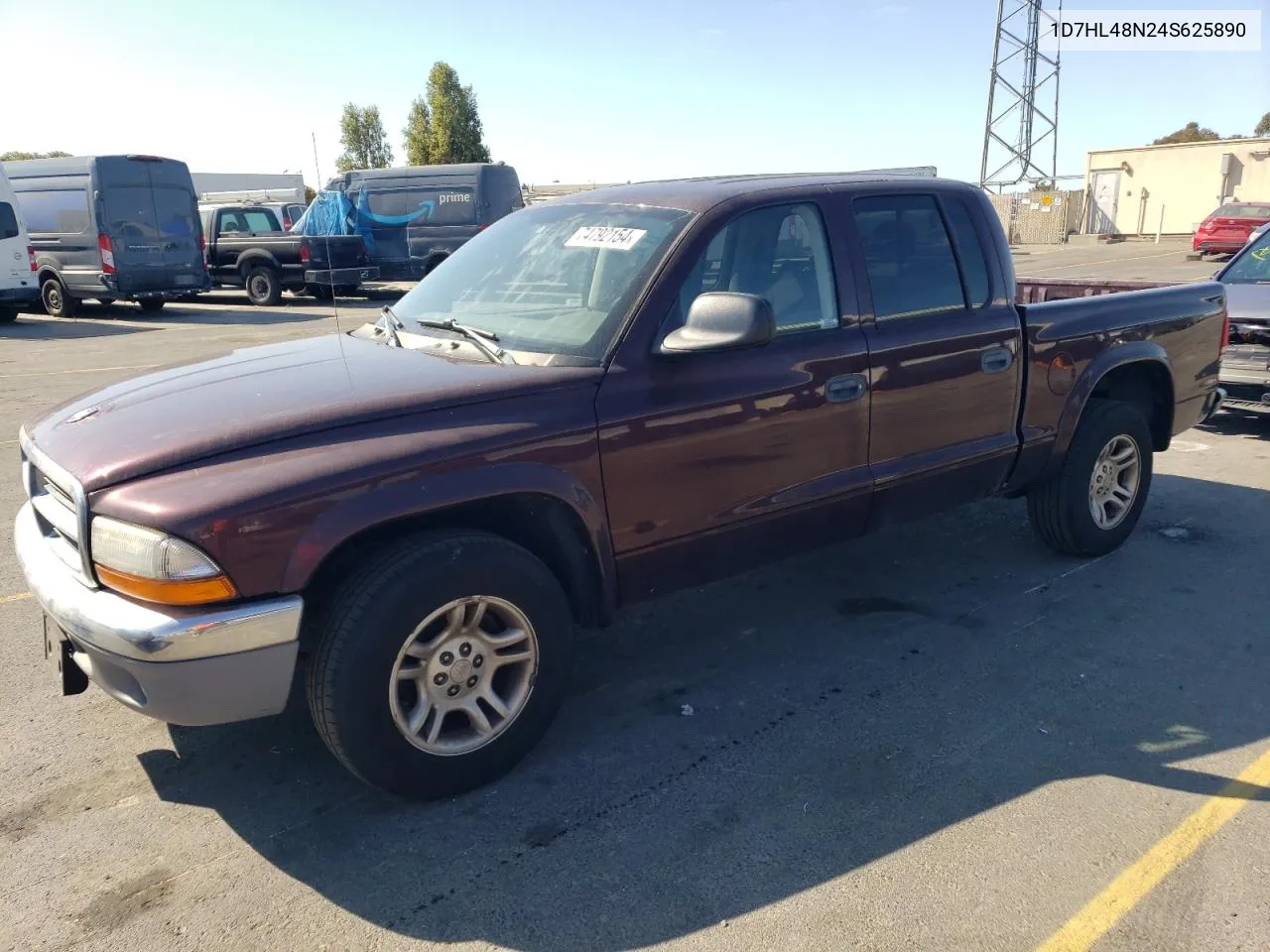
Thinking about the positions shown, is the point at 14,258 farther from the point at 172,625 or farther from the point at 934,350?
the point at 934,350

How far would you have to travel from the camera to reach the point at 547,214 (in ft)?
13.5

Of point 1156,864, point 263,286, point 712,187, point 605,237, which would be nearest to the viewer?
point 1156,864

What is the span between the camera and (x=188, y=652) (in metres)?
2.54

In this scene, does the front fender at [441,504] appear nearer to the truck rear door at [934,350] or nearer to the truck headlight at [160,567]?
the truck headlight at [160,567]

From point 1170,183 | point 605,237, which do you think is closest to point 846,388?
point 605,237

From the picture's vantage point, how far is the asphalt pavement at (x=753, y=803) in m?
2.55

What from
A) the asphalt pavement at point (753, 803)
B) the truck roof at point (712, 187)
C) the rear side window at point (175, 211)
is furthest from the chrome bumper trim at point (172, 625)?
the rear side window at point (175, 211)

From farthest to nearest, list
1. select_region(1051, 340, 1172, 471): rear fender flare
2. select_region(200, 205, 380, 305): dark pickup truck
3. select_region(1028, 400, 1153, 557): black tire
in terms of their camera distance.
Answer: select_region(200, 205, 380, 305): dark pickup truck → select_region(1028, 400, 1153, 557): black tire → select_region(1051, 340, 1172, 471): rear fender flare

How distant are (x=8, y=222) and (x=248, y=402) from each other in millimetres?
15993

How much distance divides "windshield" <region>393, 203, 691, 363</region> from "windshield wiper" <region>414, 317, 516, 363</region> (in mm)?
33

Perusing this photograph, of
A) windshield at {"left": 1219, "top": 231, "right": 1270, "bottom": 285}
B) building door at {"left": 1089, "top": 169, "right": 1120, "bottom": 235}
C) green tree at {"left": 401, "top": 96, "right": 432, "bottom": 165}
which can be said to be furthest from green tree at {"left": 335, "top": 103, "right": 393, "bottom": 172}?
windshield at {"left": 1219, "top": 231, "right": 1270, "bottom": 285}

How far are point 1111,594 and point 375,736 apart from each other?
3.54 meters

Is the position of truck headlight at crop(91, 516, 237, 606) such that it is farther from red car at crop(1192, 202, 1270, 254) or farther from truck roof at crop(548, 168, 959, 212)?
red car at crop(1192, 202, 1270, 254)

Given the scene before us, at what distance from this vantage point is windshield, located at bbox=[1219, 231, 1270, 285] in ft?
26.9
